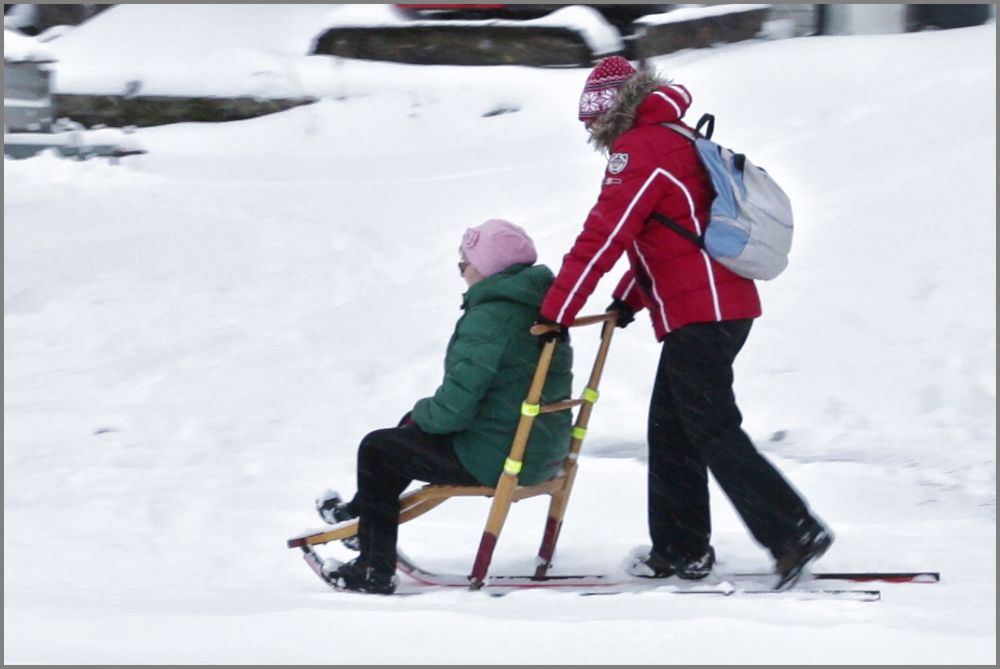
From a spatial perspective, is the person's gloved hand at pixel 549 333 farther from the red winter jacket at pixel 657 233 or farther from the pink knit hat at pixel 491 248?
the pink knit hat at pixel 491 248

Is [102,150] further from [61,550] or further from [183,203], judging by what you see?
[61,550]

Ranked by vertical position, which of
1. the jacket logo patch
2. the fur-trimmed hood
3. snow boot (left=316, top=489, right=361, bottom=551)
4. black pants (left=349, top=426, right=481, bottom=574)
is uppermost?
the fur-trimmed hood

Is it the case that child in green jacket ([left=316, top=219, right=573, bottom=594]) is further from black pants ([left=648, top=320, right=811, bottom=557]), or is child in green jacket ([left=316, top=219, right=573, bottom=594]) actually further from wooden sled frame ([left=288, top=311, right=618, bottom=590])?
black pants ([left=648, top=320, right=811, bottom=557])

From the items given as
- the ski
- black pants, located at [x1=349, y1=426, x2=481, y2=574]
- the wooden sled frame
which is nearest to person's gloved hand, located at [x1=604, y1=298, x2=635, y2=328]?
the wooden sled frame

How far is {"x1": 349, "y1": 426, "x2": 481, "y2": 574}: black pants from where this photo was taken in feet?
14.4

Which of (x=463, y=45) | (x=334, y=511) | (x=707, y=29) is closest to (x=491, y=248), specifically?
(x=334, y=511)

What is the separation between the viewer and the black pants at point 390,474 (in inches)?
173

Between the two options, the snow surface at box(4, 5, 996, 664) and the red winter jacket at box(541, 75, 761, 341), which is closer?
the snow surface at box(4, 5, 996, 664)

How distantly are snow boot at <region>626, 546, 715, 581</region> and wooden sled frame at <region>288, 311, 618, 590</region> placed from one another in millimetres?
317

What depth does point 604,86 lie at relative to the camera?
4.38 m

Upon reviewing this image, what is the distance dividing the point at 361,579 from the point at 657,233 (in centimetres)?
143

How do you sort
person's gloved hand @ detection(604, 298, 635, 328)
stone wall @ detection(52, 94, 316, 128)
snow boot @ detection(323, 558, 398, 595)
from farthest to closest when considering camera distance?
stone wall @ detection(52, 94, 316, 128) → person's gloved hand @ detection(604, 298, 635, 328) → snow boot @ detection(323, 558, 398, 595)

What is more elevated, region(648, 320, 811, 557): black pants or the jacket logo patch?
the jacket logo patch

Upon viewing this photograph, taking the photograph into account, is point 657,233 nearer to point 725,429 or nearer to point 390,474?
point 725,429
